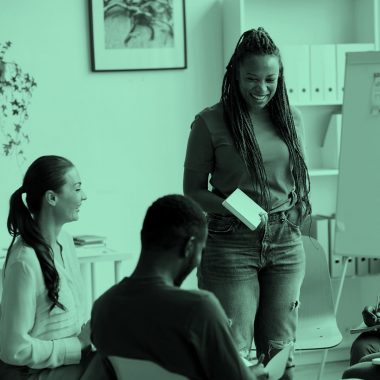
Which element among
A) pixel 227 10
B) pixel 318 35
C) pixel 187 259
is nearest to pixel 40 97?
pixel 227 10

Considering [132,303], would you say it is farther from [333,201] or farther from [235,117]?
[333,201]

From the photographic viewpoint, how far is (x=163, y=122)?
13.2 ft

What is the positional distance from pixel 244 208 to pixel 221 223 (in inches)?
6.0

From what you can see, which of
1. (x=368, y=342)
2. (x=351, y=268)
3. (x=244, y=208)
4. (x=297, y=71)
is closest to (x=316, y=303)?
(x=368, y=342)

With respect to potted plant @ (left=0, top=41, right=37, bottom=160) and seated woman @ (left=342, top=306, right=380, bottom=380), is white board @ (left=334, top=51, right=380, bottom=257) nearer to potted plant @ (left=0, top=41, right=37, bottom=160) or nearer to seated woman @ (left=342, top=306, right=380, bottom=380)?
seated woman @ (left=342, top=306, right=380, bottom=380)

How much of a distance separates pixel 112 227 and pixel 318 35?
4.92 ft

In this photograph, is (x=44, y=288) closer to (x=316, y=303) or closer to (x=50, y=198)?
(x=50, y=198)

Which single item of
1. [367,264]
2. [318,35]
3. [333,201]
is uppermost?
[318,35]

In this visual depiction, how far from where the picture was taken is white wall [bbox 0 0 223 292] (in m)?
3.82

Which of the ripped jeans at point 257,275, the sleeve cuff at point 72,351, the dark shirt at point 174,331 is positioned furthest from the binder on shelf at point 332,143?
the dark shirt at point 174,331

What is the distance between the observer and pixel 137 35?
3916 mm

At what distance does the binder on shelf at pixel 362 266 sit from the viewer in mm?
4070

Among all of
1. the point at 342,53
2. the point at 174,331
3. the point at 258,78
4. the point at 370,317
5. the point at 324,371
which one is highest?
the point at 342,53

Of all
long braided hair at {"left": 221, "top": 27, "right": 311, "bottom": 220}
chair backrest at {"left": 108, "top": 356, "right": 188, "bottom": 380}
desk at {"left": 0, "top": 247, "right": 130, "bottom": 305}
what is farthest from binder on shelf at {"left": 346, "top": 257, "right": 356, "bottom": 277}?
chair backrest at {"left": 108, "top": 356, "right": 188, "bottom": 380}
